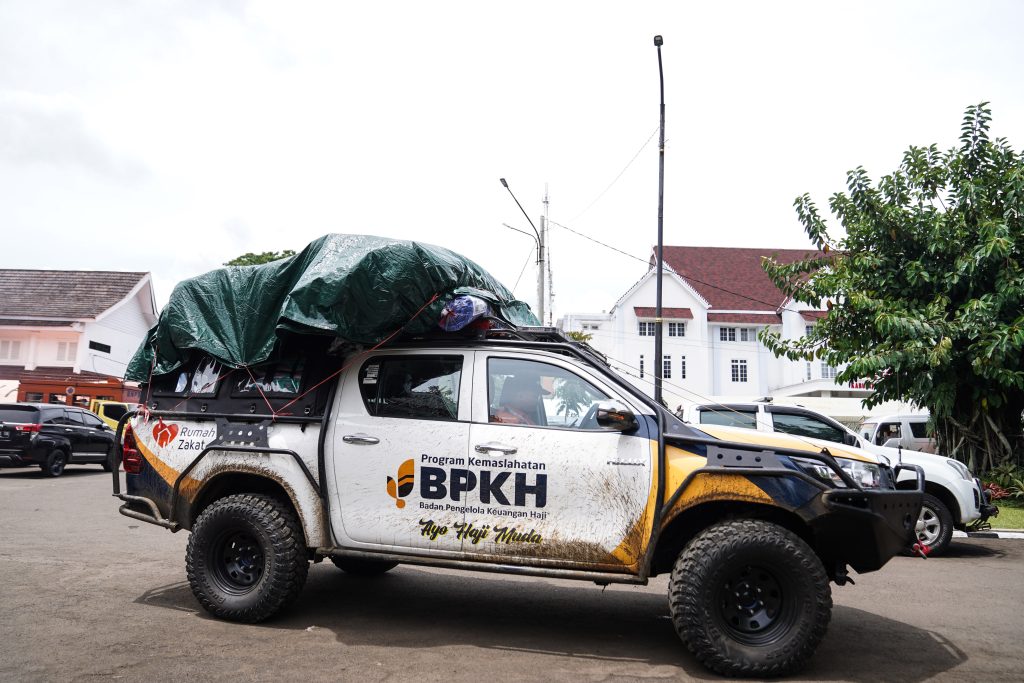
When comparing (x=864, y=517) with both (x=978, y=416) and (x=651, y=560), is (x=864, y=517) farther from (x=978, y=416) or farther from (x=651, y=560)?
(x=978, y=416)

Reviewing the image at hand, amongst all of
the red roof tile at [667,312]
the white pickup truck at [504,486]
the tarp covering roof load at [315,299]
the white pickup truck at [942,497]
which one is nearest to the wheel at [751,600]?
the white pickup truck at [504,486]

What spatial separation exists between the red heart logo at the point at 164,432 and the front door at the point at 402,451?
4.50 ft

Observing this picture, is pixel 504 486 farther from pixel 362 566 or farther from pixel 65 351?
pixel 65 351

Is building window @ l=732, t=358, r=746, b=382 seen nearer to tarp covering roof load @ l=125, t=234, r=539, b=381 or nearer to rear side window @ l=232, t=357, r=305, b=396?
tarp covering roof load @ l=125, t=234, r=539, b=381

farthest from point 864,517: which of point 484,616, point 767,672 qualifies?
point 484,616

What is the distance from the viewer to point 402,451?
536 cm

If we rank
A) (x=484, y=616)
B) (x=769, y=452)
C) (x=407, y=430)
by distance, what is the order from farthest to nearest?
(x=484, y=616), (x=407, y=430), (x=769, y=452)

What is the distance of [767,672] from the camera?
14.9 ft

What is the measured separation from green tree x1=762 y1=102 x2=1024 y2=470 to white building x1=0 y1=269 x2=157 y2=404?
2723 cm

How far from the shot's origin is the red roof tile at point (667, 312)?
42.2m

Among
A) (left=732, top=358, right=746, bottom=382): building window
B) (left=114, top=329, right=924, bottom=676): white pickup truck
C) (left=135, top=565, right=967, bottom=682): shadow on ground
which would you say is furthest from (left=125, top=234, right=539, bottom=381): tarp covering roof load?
(left=732, top=358, right=746, bottom=382): building window

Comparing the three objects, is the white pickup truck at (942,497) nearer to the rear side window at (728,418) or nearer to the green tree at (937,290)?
the rear side window at (728,418)

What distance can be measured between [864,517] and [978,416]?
12.3m

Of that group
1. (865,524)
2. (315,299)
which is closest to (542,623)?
(865,524)
